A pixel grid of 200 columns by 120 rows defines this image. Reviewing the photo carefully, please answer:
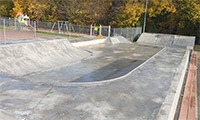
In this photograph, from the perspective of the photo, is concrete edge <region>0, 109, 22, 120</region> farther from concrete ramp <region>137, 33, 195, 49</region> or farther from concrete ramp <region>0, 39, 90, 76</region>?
concrete ramp <region>137, 33, 195, 49</region>

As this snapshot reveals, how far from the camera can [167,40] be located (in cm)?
2734

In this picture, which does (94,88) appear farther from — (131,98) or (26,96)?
(26,96)

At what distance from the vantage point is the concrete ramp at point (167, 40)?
2598 centimetres

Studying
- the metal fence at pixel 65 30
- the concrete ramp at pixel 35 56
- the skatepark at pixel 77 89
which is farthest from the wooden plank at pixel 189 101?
the metal fence at pixel 65 30

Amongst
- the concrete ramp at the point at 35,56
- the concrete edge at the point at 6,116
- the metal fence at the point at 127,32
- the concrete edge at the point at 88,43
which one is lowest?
the concrete edge at the point at 6,116

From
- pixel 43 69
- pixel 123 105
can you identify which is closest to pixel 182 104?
pixel 123 105

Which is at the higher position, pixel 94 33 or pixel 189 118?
pixel 94 33

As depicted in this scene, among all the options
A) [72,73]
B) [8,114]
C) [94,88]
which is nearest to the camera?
[8,114]

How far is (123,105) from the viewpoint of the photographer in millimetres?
5668

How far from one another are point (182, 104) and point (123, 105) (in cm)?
329

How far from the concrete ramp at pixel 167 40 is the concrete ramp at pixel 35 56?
15792mm

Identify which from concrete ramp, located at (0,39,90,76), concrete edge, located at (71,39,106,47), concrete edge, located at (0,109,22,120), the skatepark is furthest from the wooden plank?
concrete edge, located at (71,39,106,47)

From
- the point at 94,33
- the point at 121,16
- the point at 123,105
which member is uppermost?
the point at 121,16

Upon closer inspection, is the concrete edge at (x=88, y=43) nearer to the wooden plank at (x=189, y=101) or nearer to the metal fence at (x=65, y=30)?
the metal fence at (x=65, y=30)
